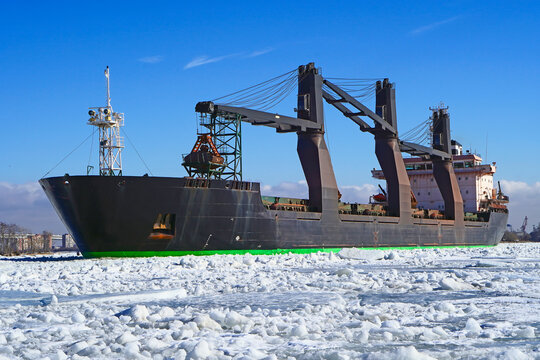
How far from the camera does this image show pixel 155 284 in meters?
11.2

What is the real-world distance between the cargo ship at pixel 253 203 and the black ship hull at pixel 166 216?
1.6 inches

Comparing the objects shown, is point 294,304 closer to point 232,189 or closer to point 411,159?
point 232,189

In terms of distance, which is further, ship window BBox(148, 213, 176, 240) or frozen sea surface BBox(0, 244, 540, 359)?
ship window BBox(148, 213, 176, 240)

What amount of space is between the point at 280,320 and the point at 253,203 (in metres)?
18.5

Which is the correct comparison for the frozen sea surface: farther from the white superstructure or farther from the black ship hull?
the white superstructure

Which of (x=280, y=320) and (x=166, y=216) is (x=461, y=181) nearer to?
(x=166, y=216)

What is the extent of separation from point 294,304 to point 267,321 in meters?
1.50

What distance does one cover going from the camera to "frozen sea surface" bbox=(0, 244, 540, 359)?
499 cm

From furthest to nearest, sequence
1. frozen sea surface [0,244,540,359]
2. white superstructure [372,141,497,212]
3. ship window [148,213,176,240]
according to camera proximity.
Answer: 1. white superstructure [372,141,497,212]
2. ship window [148,213,176,240]
3. frozen sea surface [0,244,540,359]

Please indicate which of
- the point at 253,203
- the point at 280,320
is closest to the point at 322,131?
the point at 253,203

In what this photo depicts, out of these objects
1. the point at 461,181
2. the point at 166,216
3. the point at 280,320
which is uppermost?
the point at 461,181

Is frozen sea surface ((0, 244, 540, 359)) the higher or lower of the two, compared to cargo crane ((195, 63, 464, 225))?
lower

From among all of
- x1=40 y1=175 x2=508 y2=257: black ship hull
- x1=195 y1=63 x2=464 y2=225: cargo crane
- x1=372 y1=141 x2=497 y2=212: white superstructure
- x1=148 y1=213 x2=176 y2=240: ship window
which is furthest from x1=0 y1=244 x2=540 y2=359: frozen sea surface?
x1=372 y1=141 x2=497 y2=212: white superstructure

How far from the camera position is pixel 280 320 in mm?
6340
